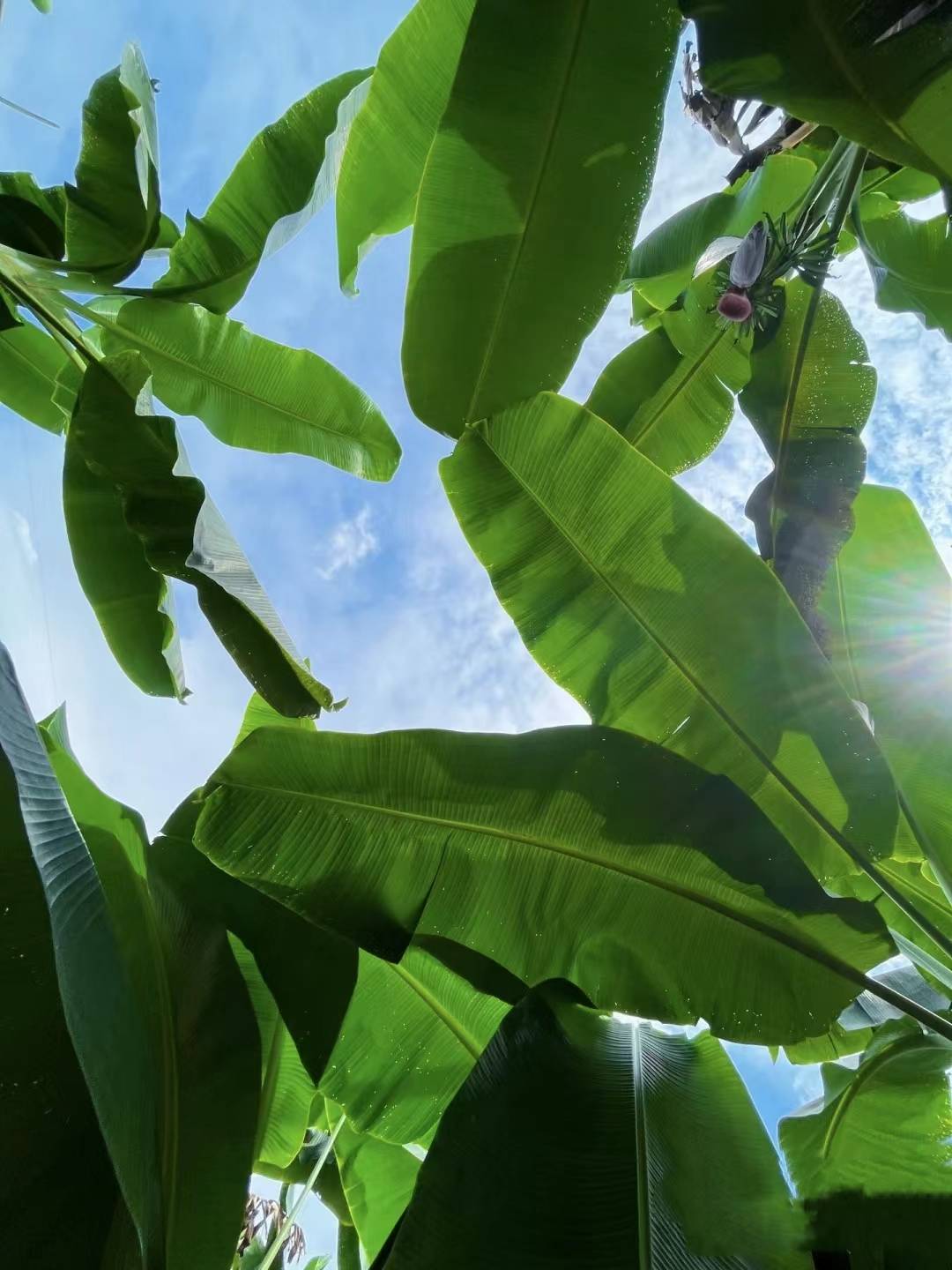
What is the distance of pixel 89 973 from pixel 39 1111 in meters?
0.26

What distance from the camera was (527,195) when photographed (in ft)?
3.02

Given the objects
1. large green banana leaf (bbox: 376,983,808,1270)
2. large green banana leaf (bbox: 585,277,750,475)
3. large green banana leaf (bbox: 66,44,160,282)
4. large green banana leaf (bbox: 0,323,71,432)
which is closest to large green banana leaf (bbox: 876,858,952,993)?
large green banana leaf (bbox: 376,983,808,1270)

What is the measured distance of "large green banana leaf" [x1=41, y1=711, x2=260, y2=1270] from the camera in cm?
75

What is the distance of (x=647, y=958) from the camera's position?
851 millimetres

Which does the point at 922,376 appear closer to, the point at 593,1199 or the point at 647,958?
the point at 647,958

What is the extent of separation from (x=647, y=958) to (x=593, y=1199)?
24 cm

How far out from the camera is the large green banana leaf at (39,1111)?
2.17 feet

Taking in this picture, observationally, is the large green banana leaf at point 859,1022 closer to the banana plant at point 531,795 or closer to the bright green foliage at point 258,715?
the banana plant at point 531,795

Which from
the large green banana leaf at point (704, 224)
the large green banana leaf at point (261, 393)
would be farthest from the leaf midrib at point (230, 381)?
the large green banana leaf at point (704, 224)

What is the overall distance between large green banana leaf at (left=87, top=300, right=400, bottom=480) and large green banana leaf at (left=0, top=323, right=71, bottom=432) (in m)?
0.20

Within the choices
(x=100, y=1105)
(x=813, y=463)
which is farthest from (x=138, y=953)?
(x=813, y=463)

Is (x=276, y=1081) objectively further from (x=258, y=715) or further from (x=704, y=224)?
(x=704, y=224)

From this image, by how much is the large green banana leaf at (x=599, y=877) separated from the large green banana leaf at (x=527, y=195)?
46 centimetres

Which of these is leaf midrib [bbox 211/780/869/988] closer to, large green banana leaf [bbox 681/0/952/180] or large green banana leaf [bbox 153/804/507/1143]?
large green banana leaf [bbox 153/804/507/1143]
